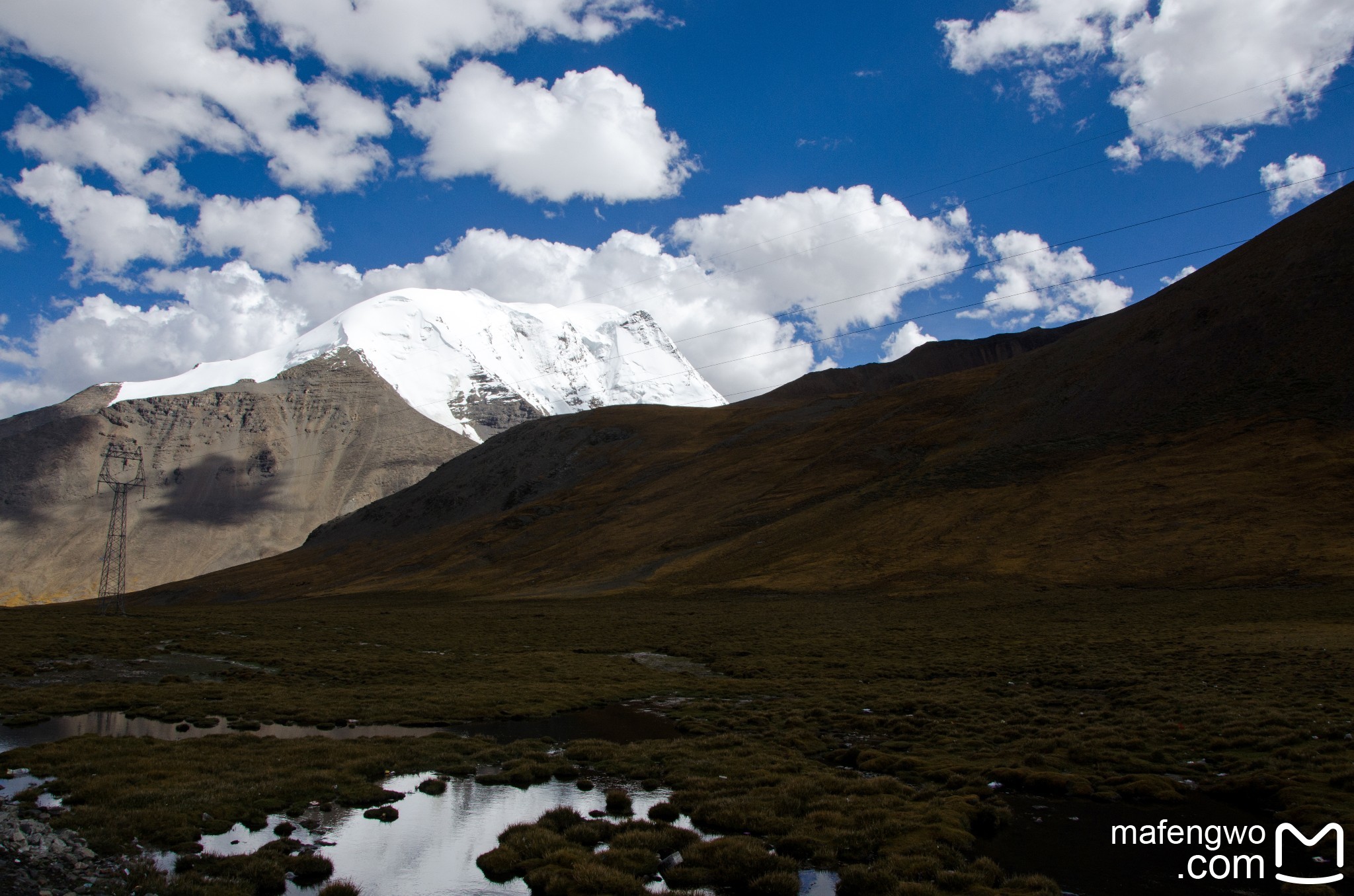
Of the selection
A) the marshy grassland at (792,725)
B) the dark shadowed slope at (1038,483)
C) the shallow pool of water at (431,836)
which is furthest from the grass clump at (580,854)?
the dark shadowed slope at (1038,483)

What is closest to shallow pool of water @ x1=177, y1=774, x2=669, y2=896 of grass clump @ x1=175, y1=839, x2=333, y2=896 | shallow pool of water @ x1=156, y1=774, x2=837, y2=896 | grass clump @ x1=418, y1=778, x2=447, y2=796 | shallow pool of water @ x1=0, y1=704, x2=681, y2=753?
shallow pool of water @ x1=156, y1=774, x2=837, y2=896

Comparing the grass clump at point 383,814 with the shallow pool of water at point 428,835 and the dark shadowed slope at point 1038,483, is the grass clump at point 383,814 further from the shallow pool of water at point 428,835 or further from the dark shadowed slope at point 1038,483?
the dark shadowed slope at point 1038,483

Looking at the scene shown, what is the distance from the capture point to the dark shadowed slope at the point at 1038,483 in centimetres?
8231

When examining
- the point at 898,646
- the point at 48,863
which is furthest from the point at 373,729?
the point at 898,646

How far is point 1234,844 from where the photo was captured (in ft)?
48.8

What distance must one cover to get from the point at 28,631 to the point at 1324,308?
505 ft

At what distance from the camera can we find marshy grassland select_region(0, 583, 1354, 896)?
15062 mm

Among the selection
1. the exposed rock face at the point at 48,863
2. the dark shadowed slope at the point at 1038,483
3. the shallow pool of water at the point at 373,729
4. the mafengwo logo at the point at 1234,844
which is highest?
the dark shadowed slope at the point at 1038,483

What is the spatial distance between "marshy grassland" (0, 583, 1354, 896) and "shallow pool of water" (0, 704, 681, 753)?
3.31 ft

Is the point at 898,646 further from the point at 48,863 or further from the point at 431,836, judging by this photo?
the point at 48,863

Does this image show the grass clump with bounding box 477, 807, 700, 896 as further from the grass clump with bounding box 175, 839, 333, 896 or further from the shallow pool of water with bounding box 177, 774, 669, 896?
the grass clump with bounding box 175, 839, 333, 896

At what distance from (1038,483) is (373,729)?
9893cm

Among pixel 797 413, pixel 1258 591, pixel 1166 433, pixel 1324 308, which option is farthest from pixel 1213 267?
pixel 1258 591

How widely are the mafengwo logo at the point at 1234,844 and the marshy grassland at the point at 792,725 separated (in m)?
1.20
